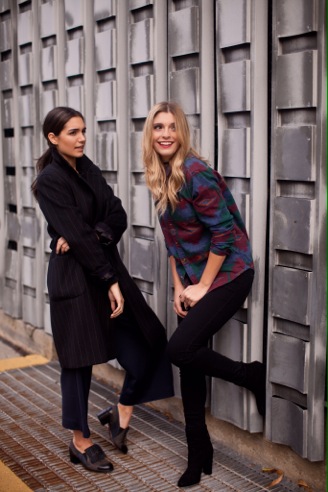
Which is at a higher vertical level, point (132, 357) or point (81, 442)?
point (132, 357)

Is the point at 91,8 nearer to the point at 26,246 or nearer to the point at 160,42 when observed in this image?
the point at 160,42

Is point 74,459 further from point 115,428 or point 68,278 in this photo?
point 68,278

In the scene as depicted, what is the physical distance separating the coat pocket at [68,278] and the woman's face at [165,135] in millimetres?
853

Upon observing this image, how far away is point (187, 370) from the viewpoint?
14.8 ft

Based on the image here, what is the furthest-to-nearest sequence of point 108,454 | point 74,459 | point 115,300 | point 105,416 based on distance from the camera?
1. point 105,416
2. point 108,454
3. point 74,459
4. point 115,300

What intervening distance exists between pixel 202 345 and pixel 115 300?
65 cm

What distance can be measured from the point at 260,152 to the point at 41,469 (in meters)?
2.35

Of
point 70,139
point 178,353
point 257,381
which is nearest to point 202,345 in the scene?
point 178,353

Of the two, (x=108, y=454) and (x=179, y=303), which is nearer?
(x=179, y=303)

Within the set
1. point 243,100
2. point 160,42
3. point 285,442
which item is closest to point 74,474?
point 285,442

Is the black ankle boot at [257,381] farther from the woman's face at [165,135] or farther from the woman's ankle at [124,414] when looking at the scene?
the woman's face at [165,135]

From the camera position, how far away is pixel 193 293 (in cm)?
445

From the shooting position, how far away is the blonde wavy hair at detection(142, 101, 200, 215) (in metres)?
4.33

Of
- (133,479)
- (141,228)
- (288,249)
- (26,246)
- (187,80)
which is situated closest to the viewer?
(288,249)
